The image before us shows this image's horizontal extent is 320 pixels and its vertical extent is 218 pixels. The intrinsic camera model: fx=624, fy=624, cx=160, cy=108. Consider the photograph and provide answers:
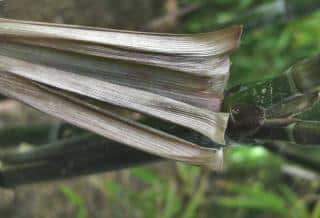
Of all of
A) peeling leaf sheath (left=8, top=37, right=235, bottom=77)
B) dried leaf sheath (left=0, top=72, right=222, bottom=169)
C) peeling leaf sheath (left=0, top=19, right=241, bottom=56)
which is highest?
peeling leaf sheath (left=0, top=19, right=241, bottom=56)

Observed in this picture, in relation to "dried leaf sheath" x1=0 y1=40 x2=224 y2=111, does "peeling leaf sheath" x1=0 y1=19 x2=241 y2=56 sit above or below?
above

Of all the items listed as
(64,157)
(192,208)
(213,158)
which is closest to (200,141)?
(213,158)

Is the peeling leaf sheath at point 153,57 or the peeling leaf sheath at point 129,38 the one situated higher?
the peeling leaf sheath at point 129,38

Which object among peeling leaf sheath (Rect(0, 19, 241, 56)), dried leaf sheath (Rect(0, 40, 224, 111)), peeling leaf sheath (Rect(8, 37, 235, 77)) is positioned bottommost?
dried leaf sheath (Rect(0, 40, 224, 111))

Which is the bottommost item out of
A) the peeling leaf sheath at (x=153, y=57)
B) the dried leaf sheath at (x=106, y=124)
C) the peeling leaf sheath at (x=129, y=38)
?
the dried leaf sheath at (x=106, y=124)

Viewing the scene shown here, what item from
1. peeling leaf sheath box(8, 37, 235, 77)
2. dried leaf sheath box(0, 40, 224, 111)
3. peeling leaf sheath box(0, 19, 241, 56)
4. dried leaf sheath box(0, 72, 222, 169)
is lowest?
dried leaf sheath box(0, 72, 222, 169)

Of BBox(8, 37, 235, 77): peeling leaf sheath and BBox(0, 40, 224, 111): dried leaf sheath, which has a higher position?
BBox(8, 37, 235, 77): peeling leaf sheath

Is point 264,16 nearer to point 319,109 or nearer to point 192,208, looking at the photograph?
point 192,208

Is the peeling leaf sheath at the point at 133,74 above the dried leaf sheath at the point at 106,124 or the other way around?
above

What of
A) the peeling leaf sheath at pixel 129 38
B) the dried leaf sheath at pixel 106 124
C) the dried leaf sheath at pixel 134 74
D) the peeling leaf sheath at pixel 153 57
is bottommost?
the dried leaf sheath at pixel 106 124

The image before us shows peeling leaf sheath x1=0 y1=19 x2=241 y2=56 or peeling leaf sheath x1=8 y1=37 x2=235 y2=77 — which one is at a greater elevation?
peeling leaf sheath x1=0 y1=19 x2=241 y2=56
